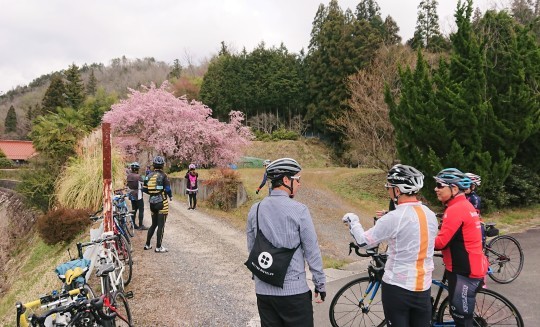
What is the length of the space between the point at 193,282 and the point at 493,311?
13.5ft

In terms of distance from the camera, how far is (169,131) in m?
19.5

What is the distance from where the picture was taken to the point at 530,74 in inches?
436

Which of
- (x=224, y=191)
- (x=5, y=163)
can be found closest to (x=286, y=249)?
(x=224, y=191)

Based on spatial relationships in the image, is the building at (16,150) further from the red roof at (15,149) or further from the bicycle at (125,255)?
the bicycle at (125,255)

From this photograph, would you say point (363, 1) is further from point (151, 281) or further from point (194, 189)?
point (151, 281)

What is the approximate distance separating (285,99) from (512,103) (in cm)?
2628

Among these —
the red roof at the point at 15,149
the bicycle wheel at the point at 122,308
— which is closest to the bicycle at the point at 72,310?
the bicycle wheel at the point at 122,308

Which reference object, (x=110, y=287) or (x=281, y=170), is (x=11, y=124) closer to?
(x=110, y=287)

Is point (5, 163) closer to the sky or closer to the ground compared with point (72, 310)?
closer to the ground

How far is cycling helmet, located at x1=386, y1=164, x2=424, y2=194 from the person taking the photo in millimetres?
2561

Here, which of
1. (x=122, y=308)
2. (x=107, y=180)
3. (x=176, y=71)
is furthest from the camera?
(x=176, y=71)

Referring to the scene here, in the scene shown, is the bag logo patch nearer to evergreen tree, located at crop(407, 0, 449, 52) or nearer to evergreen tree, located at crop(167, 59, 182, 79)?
evergreen tree, located at crop(407, 0, 449, 52)

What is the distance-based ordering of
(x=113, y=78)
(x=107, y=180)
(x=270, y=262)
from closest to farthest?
(x=270, y=262) → (x=107, y=180) → (x=113, y=78)

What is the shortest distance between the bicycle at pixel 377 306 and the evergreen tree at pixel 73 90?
45.3 m
